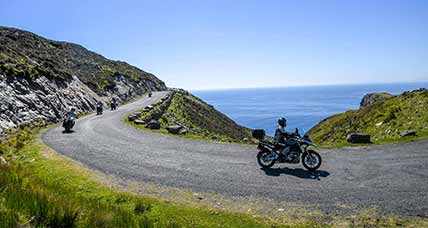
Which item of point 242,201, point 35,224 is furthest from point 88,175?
point 35,224

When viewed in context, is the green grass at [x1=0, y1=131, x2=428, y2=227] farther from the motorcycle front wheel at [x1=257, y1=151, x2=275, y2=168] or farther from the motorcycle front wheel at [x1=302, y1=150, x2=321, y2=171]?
the motorcycle front wheel at [x1=257, y1=151, x2=275, y2=168]

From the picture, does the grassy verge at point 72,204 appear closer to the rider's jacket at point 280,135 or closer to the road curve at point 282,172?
the road curve at point 282,172

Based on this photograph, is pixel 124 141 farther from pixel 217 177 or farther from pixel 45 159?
pixel 217 177

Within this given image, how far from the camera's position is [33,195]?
7473 mm

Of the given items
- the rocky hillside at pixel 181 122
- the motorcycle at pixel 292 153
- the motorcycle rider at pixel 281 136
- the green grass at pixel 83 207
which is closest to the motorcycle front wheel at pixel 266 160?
the motorcycle at pixel 292 153

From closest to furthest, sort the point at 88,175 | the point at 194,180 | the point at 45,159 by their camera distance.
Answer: the point at 194,180, the point at 88,175, the point at 45,159

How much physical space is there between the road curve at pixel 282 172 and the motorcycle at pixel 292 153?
40cm

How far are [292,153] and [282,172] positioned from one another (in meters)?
1.07

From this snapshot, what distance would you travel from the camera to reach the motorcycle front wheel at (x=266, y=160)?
18.4m

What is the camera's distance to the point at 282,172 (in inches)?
691

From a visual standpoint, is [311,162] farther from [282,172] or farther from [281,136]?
[281,136]

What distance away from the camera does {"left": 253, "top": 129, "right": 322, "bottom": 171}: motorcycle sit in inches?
696

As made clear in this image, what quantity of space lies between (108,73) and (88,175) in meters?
90.0

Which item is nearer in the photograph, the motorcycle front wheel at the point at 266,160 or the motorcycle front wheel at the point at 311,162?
the motorcycle front wheel at the point at 311,162
